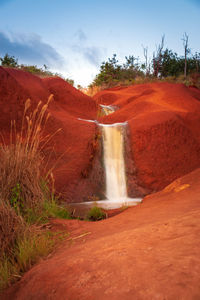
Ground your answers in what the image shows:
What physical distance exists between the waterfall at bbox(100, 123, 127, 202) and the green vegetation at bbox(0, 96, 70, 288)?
3.40m

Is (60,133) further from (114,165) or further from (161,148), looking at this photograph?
(161,148)

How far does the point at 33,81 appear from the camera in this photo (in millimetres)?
9547

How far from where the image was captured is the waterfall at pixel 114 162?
7.77 metres

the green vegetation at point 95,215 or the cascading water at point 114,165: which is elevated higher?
the cascading water at point 114,165

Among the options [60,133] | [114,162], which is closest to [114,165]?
[114,162]

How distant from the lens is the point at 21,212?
3.45 metres

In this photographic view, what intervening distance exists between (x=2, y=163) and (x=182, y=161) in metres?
6.51

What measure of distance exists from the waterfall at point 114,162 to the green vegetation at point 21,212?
3.40 meters

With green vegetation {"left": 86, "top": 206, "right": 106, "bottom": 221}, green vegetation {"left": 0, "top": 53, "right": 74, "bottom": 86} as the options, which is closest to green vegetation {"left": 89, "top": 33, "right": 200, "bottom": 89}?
green vegetation {"left": 0, "top": 53, "right": 74, "bottom": 86}

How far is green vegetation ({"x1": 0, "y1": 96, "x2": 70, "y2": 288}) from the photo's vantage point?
2505 mm

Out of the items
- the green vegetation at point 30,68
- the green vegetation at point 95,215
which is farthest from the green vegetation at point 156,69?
the green vegetation at point 95,215

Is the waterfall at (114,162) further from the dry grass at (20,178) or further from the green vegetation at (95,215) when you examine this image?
the dry grass at (20,178)

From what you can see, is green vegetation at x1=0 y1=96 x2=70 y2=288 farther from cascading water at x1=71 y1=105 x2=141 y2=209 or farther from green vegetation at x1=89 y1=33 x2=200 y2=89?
green vegetation at x1=89 y1=33 x2=200 y2=89

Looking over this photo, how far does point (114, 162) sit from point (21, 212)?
523 centimetres
